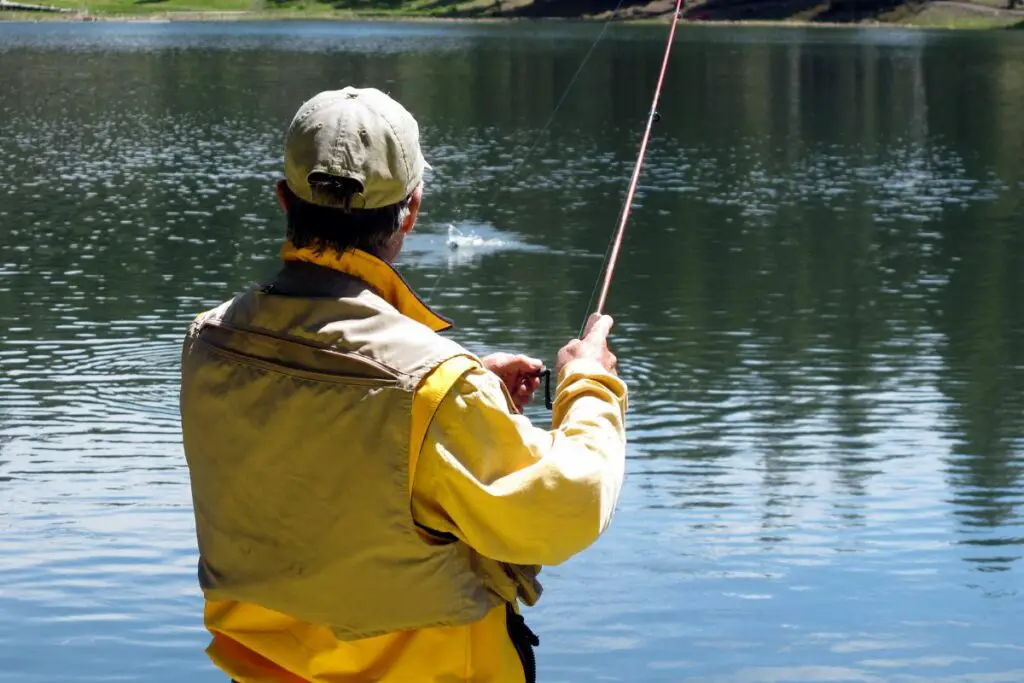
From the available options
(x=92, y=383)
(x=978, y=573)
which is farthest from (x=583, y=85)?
(x=978, y=573)

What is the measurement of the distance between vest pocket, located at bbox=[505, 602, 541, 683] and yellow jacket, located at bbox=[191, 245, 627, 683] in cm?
2

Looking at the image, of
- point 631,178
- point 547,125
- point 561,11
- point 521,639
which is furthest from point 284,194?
point 561,11

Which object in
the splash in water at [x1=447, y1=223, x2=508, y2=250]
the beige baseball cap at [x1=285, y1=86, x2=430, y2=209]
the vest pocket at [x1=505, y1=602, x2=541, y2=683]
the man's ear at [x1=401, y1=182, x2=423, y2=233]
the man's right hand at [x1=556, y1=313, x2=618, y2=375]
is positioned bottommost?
the splash in water at [x1=447, y1=223, x2=508, y2=250]

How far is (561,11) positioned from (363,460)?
9408 cm

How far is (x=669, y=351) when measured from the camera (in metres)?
13.7

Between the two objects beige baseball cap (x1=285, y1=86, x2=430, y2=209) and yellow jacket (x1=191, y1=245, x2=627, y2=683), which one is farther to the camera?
beige baseball cap (x1=285, y1=86, x2=430, y2=209)

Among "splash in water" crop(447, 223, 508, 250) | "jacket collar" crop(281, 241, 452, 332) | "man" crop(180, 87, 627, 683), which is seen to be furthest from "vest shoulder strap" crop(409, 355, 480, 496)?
"splash in water" crop(447, 223, 508, 250)

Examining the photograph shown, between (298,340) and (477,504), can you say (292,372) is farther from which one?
(477,504)

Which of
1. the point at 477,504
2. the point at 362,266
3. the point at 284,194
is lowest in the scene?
the point at 477,504

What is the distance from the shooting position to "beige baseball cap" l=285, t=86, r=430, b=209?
8.69ft

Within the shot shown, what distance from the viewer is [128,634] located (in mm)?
7492

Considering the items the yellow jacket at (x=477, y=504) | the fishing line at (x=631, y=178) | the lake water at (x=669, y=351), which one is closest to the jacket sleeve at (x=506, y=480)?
the yellow jacket at (x=477, y=504)

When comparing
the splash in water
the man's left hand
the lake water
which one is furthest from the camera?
the splash in water

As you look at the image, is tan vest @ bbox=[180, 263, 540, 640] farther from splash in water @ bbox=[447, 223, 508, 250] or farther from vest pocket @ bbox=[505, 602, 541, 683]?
splash in water @ bbox=[447, 223, 508, 250]
